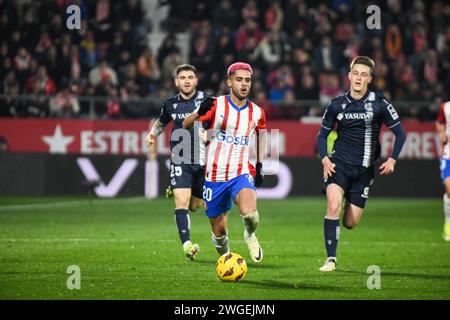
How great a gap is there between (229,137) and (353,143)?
1.65 metres

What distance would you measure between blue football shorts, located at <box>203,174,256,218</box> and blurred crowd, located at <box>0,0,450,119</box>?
12.3 meters

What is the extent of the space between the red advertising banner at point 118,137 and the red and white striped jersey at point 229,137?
1226 cm

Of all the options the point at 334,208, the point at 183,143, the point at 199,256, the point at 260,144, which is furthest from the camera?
the point at 183,143

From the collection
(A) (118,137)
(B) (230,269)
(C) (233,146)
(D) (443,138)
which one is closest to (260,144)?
(C) (233,146)

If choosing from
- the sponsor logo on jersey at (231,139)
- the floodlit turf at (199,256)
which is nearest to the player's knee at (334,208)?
the floodlit turf at (199,256)

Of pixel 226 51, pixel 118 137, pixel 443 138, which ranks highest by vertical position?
pixel 226 51

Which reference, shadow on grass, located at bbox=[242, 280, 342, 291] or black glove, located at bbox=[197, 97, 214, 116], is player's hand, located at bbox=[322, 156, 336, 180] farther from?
shadow on grass, located at bbox=[242, 280, 342, 291]

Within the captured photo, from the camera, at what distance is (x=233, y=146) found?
10.5 m

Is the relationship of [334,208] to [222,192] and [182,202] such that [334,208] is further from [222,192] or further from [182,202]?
[182,202]

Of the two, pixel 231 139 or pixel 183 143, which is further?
pixel 183 143

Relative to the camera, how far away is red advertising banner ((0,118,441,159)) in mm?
22625

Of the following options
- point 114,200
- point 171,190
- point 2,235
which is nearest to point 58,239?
point 2,235

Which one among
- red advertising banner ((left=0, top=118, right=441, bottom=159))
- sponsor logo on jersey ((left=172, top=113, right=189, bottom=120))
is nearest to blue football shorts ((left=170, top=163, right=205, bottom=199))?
sponsor logo on jersey ((left=172, top=113, right=189, bottom=120))
